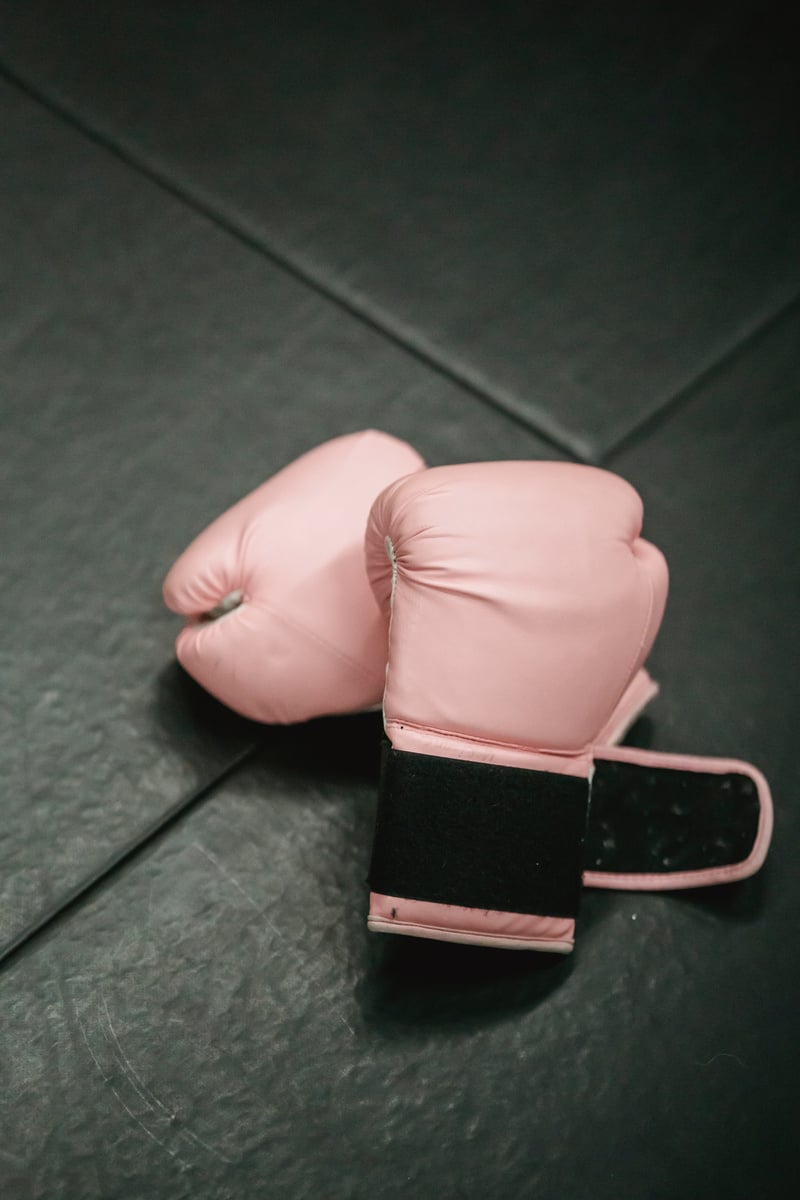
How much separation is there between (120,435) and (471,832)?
65 centimetres

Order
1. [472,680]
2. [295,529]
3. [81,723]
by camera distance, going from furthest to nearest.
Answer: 1. [81,723]
2. [295,529]
3. [472,680]

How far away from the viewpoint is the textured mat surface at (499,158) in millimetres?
1476

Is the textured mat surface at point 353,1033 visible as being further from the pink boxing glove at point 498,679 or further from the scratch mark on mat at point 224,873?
the pink boxing glove at point 498,679

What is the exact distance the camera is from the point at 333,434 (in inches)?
54.4

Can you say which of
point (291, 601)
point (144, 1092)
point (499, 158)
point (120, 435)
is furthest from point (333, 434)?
point (144, 1092)

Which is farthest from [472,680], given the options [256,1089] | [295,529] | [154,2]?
[154,2]

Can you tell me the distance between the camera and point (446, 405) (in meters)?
1.41

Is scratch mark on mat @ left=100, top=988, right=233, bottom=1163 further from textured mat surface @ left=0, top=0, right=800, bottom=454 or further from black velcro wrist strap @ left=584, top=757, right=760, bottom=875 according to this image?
textured mat surface @ left=0, top=0, right=800, bottom=454

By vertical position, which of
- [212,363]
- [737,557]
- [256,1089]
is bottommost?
[256,1089]

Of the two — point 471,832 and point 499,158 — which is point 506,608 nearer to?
point 471,832

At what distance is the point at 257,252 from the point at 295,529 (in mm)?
571

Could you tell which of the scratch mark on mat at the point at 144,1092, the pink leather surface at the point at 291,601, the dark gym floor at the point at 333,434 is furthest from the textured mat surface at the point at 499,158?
the scratch mark on mat at the point at 144,1092

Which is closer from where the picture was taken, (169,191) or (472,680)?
(472,680)

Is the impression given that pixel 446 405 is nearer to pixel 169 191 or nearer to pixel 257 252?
pixel 257 252
